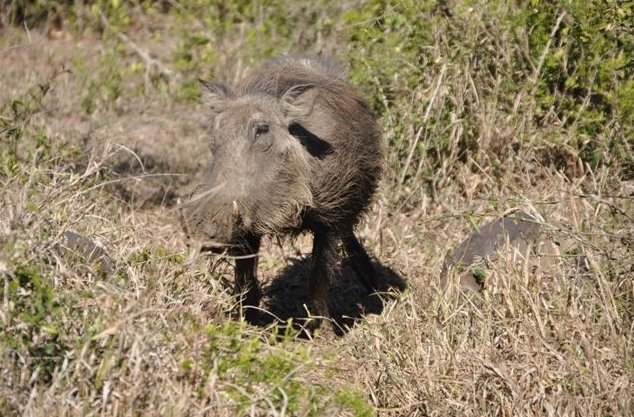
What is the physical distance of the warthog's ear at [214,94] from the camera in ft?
17.7

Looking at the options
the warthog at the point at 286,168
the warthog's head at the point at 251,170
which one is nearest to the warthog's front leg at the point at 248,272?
the warthog at the point at 286,168

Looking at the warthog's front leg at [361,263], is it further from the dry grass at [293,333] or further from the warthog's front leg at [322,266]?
the warthog's front leg at [322,266]

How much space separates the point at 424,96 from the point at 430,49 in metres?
0.30

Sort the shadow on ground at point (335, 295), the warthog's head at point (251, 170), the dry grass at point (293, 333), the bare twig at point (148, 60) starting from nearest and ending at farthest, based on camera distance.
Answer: the dry grass at point (293, 333)
the warthog's head at point (251, 170)
the shadow on ground at point (335, 295)
the bare twig at point (148, 60)

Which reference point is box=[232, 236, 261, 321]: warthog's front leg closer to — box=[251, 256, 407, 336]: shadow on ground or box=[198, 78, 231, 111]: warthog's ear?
box=[251, 256, 407, 336]: shadow on ground

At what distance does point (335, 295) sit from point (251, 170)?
1.52 m

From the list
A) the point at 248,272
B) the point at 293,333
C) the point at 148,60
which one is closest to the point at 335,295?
the point at 248,272

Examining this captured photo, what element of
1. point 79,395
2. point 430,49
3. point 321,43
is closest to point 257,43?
point 321,43

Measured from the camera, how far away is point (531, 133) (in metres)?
6.75

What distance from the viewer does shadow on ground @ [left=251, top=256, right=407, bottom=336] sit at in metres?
6.01

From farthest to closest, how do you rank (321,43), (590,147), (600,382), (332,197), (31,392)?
(321,43) < (590,147) < (332,197) < (600,382) < (31,392)

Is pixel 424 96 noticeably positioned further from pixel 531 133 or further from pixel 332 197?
pixel 332 197

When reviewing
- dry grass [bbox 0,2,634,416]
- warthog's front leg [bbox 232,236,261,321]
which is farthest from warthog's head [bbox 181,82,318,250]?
dry grass [bbox 0,2,634,416]

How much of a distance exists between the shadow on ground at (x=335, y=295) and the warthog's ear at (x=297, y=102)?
1160mm
